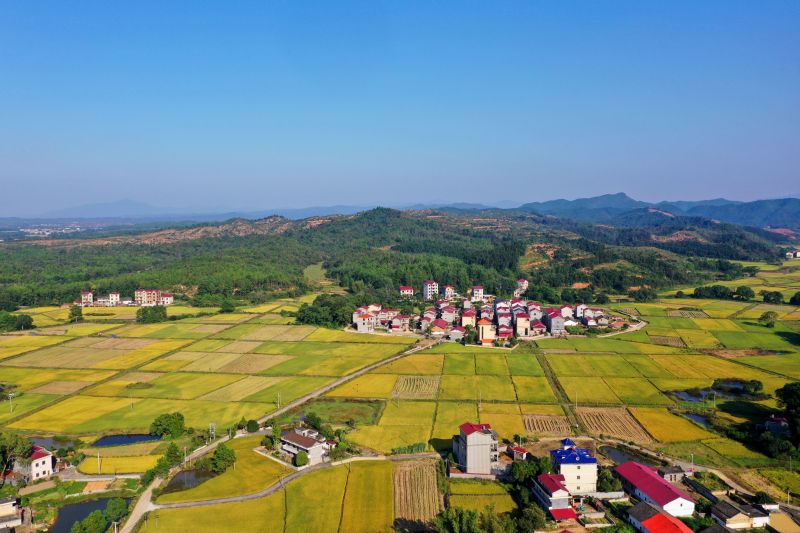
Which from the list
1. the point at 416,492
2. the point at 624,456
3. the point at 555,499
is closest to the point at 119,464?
the point at 416,492

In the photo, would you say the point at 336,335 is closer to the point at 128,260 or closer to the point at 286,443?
the point at 286,443

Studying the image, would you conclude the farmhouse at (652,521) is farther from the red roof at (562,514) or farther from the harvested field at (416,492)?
the harvested field at (416,492)

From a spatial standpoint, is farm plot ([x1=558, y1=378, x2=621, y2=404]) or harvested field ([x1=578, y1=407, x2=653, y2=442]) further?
farm plot ([x1=558, y1=378, x2=621, y2=404])

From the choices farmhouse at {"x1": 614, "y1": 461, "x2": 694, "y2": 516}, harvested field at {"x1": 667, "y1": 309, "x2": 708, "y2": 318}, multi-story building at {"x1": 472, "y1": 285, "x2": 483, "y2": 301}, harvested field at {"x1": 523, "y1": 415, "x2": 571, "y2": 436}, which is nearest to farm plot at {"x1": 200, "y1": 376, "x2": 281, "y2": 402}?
harvested field at {"x1": 523, "y1": 415, "x2": 571, "y2": 436}

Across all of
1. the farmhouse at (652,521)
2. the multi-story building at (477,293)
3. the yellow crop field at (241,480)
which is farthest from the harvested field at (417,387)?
the multi-story building at (477,293)

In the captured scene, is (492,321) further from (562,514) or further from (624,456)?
(562,514)

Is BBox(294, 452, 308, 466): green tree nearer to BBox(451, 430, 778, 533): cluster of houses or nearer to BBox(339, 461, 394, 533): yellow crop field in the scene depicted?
BBox(339, 461, 394, 533): yellow crop field
